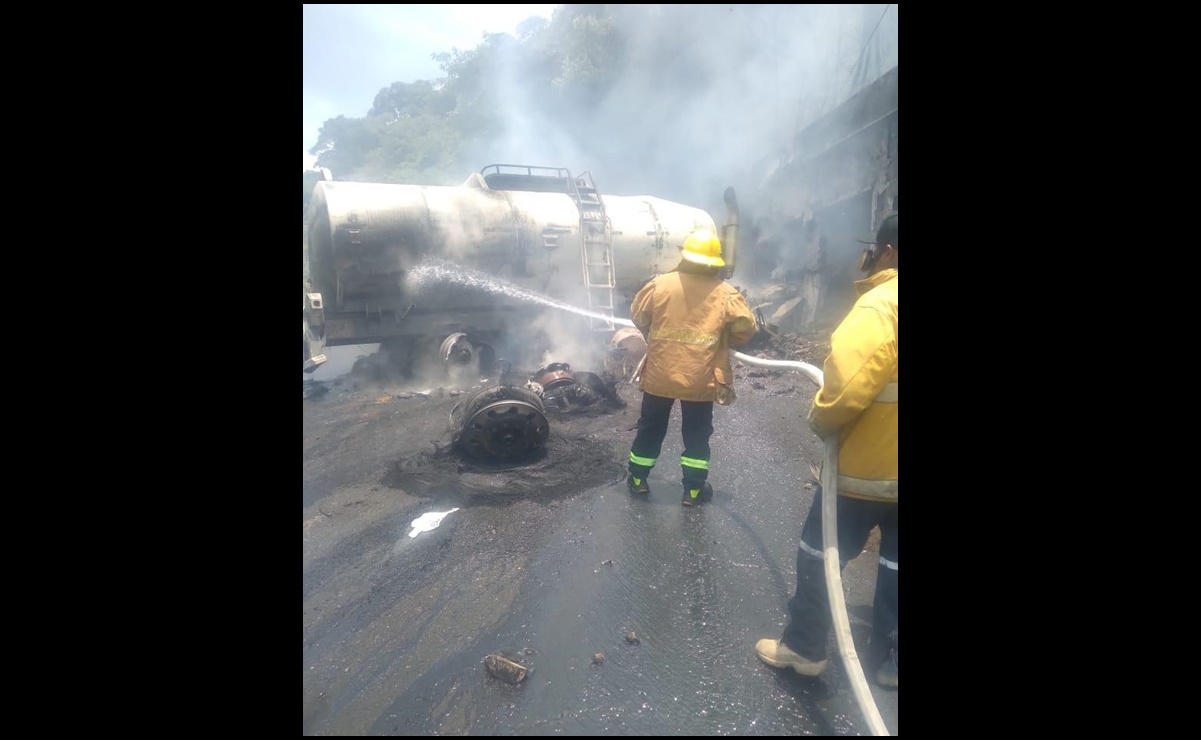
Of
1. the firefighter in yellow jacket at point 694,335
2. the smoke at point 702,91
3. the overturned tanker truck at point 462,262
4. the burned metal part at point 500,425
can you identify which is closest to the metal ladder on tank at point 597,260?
the overturned tanker truck at point 462,262

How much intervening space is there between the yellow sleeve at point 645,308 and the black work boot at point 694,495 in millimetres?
1122

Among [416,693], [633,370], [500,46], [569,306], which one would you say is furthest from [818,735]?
[500,46]

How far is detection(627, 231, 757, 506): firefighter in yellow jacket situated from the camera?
12.5 feet

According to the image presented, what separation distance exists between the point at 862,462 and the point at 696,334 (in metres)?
1.81

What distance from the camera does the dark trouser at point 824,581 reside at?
2.26 meters

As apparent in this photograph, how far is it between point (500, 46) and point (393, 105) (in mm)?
13567

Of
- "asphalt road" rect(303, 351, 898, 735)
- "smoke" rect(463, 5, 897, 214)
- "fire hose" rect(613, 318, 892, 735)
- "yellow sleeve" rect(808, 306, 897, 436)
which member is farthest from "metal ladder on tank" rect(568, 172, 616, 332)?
"yellow sleeve" rect(808, 306, 897, 436)

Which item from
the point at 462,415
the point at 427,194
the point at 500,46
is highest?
the point at 500,46

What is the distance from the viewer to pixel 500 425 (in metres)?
4.59

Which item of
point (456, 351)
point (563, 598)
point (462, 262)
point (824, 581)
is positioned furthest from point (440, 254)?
point (824, 581)

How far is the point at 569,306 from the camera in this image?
30.3 feet

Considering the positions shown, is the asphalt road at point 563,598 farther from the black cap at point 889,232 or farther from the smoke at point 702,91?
the smoke at point 702,91

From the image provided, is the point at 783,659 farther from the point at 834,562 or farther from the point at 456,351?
the point at 456,351

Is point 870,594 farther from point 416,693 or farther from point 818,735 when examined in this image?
point 416,693
